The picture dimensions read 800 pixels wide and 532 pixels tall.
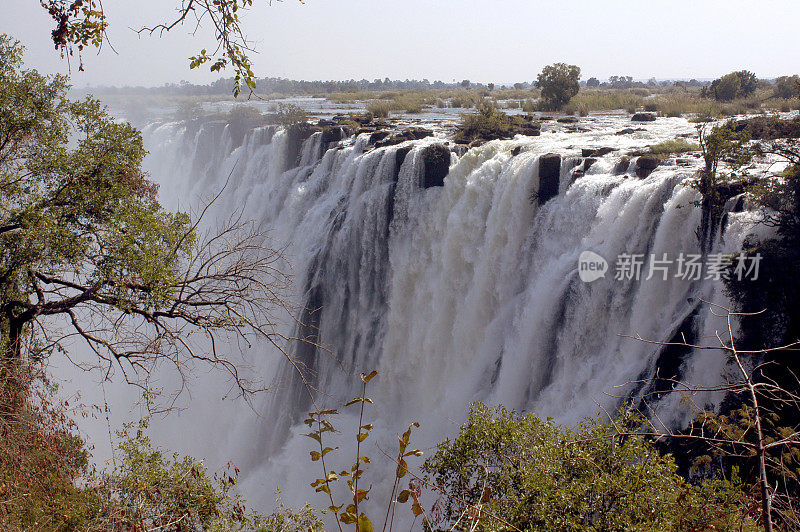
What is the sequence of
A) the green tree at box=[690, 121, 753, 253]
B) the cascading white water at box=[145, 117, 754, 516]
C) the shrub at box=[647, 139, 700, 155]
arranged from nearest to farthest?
the green tree at box=[690, 121, 753, 253] → the cascading white water at box=[145, 117, 754, 516] → the shrub at box=[647, 139, 700, 155]

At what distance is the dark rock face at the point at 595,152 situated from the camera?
12861 mm

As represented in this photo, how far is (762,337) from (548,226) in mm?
4640

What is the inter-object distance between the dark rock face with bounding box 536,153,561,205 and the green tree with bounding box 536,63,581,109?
53.1 ft

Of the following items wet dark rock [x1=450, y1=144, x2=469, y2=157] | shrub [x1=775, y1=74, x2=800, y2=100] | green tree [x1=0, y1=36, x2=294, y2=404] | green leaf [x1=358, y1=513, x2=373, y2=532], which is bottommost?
green leaf [x1=358, y1=513, x2=373, y2=532]

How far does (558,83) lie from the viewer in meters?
26.0

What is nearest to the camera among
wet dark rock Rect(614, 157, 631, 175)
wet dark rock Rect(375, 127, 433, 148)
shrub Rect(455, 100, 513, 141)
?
wet dark rock Rect(614, 157, 631, 175)

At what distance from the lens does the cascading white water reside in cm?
905

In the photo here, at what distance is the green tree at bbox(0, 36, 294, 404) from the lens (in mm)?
4891

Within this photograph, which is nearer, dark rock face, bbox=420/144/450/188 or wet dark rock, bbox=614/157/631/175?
wet dark rock, bbox=614/157/631/175

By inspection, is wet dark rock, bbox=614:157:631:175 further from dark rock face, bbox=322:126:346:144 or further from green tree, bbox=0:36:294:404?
dark rock face, bbox=322:126:346:144

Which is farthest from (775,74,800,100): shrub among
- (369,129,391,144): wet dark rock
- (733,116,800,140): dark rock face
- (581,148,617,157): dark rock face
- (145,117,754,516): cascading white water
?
(369,129,391,144): wet dark rock

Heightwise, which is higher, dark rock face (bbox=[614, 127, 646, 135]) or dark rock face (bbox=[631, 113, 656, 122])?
dark rock face (bbox=[631, 113, 656, 122])

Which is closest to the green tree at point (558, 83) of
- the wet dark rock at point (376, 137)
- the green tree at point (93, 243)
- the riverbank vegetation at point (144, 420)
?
the wet dark rock at point (376, 137)

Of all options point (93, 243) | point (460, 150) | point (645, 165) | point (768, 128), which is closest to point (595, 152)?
point (645, 165)
